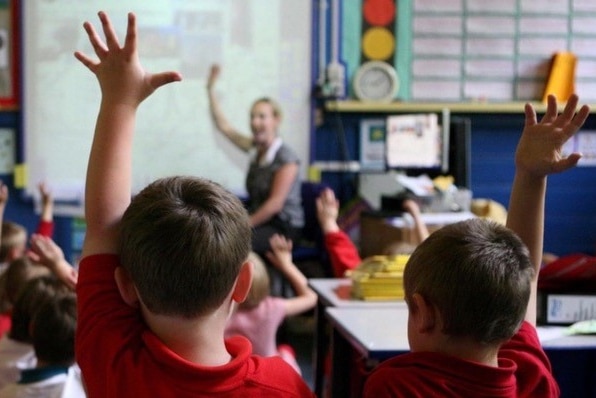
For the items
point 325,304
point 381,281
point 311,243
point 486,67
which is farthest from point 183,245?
point 486,67

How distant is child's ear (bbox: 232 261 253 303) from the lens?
1161 millimetres

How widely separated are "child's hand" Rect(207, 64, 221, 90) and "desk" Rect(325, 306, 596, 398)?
3279 mm

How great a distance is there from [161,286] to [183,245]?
6 centimetres

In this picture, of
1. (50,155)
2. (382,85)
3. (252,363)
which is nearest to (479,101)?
(382,85)

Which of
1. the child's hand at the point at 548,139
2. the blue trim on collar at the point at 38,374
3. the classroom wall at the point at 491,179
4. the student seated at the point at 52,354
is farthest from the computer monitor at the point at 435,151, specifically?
the child's hand at the point at 548,139

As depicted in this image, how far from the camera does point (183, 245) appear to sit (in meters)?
→ 1.08

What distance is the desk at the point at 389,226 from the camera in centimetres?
413

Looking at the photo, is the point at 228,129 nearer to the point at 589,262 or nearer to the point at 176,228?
the point at 589,262

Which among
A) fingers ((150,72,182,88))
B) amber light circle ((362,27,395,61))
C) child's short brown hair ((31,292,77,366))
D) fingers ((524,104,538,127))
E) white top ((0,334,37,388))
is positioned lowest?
white top ((0,334,37,388))

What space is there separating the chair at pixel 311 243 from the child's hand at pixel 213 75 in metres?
0.88

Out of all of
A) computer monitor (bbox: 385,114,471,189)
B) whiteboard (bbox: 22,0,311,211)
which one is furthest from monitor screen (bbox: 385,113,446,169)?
whiteboard (bbox: 22,0,311,211)

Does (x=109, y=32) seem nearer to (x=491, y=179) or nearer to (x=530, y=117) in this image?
(x=530, y=117)

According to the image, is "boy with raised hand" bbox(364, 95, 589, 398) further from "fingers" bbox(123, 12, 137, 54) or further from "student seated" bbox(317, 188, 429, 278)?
"student seated" bbox(317, 188, 429, 278)

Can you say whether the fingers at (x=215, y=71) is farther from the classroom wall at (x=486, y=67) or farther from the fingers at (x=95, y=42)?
the fingers at (x=95, y=42)
